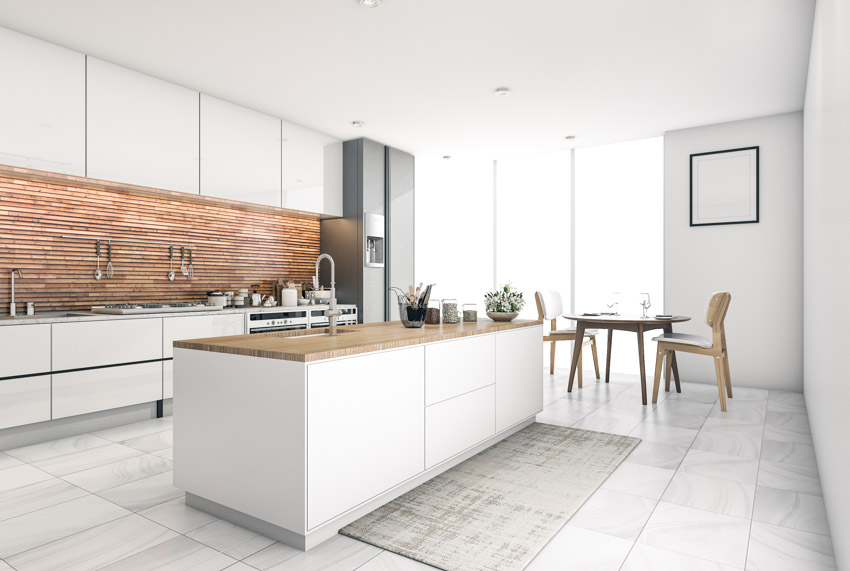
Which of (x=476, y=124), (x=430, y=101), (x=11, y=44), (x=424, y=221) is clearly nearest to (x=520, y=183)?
(x=424, y=221)

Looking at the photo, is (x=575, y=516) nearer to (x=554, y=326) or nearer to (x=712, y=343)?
(x=712, y=343)

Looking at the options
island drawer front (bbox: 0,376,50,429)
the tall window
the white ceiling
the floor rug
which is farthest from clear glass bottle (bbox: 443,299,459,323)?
the tall window

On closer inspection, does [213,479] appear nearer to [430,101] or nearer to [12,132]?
[12,132]

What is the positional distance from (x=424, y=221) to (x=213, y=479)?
5.49m

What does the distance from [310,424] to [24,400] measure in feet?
8.40

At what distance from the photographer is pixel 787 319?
5074mm

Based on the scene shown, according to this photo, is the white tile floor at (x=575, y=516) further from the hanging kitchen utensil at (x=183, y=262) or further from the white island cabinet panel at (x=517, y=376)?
the hanging kitchen utensil at (x=183, y=262)

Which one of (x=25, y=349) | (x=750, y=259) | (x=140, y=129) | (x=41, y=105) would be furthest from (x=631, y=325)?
(x=41, y=105)

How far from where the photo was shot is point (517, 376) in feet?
11.6

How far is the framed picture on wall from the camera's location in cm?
521

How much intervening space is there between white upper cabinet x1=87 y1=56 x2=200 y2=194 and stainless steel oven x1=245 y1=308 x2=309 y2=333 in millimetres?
1245

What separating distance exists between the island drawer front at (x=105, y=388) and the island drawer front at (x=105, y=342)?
65 mm

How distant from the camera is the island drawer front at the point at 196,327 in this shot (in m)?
4.11

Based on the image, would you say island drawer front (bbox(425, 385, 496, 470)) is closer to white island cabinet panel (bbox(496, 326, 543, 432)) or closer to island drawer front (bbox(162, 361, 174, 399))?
white island cabinet panel (bbox(496, 326, 543, 432))
